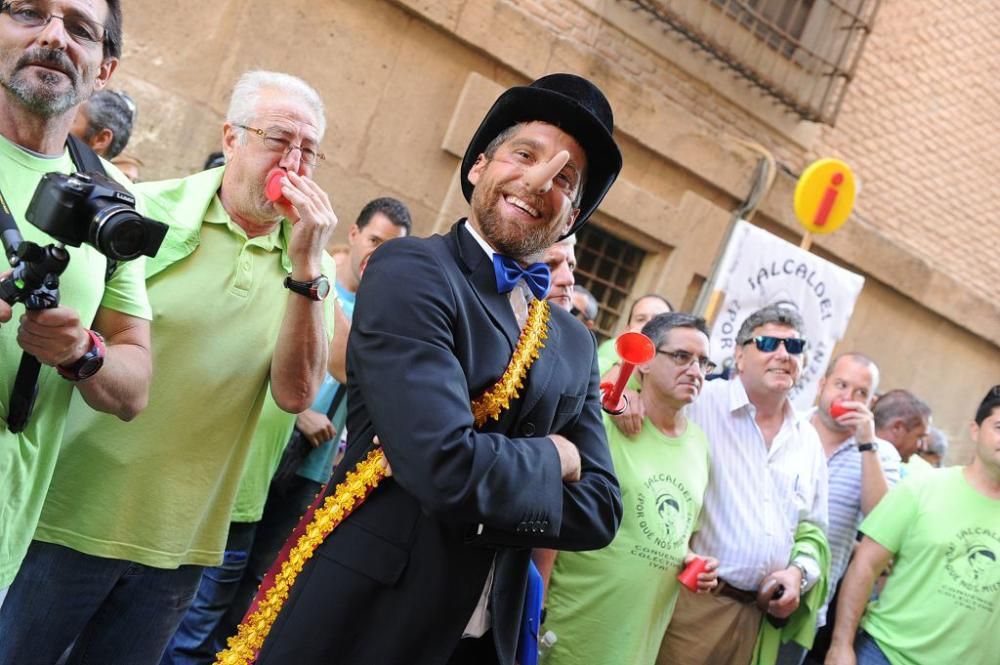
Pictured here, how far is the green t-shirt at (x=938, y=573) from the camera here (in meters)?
4.34

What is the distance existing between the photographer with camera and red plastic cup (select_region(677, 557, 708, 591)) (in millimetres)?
2320

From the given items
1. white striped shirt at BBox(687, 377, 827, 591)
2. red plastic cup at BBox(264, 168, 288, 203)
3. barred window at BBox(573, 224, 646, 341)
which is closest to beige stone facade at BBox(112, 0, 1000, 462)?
barred window at BBox(573, 224, 646, 341)

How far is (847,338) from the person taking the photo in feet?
32.4

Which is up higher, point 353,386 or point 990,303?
point 990,303

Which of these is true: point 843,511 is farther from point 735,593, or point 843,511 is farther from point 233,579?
point 233,579

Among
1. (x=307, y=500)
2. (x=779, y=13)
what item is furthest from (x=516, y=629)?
(x=779, y=13)

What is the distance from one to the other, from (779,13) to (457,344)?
786 centimetres

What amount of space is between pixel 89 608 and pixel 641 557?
6.71 ft

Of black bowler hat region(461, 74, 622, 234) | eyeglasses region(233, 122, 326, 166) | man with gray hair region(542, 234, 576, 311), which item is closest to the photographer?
black bowler hat region(461, 74, 622, 234)

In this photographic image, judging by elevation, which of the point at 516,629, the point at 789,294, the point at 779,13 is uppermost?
the point at 779,13

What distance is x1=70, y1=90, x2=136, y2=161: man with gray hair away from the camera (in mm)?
4301

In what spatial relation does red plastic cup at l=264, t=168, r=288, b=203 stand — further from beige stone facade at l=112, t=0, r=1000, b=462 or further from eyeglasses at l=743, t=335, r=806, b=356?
beige stone facade at l=112, t=0, r=1000, b=462

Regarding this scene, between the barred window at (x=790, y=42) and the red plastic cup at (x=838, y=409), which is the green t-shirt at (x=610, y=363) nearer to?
the red plastic cup at (x=838, y=409)

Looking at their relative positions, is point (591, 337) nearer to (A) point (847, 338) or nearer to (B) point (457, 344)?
(B) point (457, 344)
